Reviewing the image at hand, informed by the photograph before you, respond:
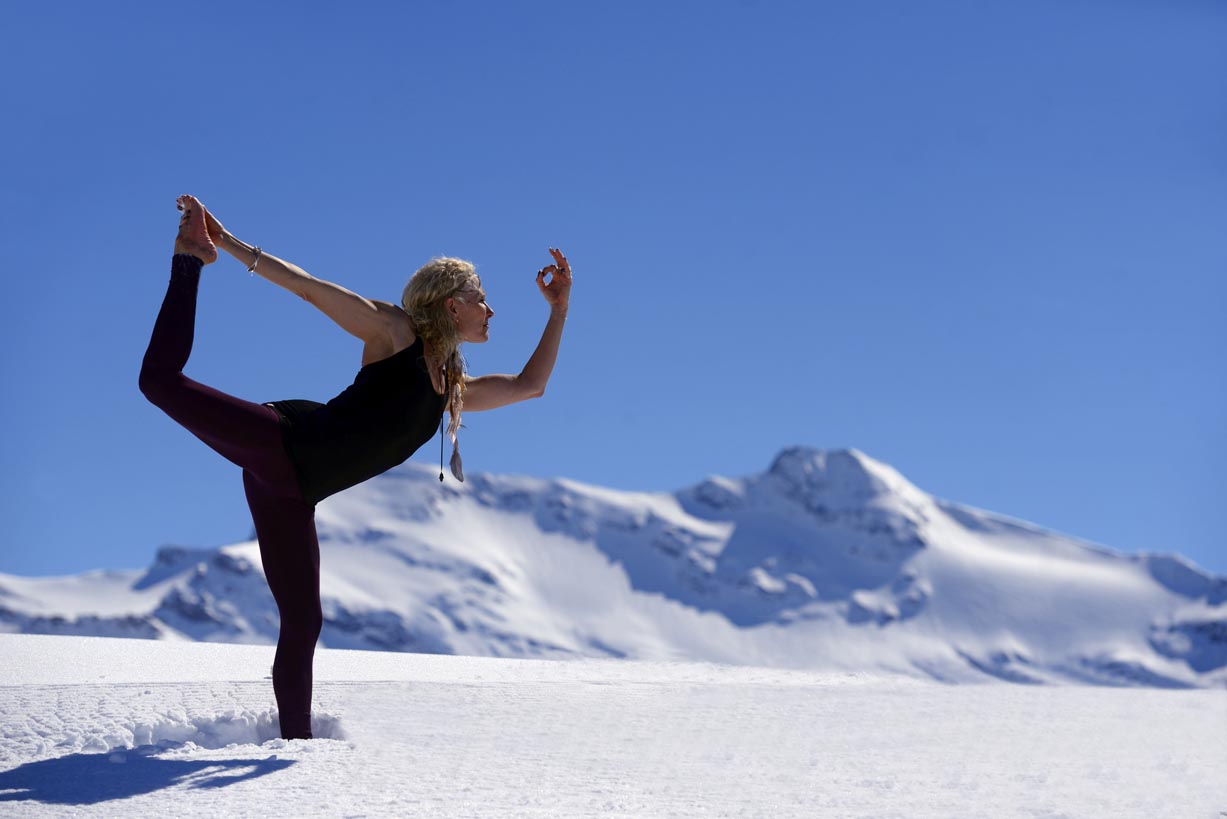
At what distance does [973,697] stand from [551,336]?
4.75 m

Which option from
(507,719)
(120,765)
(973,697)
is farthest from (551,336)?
(973,697)

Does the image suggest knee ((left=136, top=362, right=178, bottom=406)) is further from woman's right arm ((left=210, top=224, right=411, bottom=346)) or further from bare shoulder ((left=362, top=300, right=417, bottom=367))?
bare shoulder ((left=362, top=300, right=417, bottom=367))

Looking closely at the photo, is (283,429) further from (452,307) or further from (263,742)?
(263,742)

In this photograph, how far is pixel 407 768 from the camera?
19.7 ft

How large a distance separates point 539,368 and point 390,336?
101cm

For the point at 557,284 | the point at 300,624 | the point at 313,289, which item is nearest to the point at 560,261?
the point at 557,284

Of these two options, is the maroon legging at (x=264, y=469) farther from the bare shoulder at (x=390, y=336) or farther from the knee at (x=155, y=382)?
the bare shoulder at (x=390, y=336)

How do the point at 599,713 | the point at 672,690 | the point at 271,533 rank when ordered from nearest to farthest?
the point at 271,533, the point at 599,713, the point at 672,690

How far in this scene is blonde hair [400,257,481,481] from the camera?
6.50 m

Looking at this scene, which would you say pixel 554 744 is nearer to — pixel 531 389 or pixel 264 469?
pixel 531 389

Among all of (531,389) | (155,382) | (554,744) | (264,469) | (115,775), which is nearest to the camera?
(115,775)

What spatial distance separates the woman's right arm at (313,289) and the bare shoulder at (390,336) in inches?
0.7

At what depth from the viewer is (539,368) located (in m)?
7.19

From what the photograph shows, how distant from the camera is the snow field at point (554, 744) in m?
5.58
